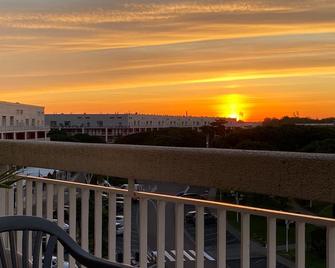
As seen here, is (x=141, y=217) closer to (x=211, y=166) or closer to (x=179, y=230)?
(x=179, y=230)

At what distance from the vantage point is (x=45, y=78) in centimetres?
1290

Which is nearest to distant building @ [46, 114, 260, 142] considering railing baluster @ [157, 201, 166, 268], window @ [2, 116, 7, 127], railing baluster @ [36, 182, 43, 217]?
window @ [2, 116, 7, 127]

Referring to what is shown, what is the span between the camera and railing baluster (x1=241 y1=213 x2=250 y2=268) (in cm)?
221

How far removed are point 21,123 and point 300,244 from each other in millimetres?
4272

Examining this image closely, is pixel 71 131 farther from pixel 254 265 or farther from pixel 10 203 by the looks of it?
pixel 254 265

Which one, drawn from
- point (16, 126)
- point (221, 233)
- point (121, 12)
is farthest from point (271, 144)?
point (121, 12)

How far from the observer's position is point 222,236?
2293 mm

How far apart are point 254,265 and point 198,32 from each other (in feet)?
19.7

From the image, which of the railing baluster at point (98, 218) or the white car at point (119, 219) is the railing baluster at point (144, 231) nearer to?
the white car at point (119, 219)

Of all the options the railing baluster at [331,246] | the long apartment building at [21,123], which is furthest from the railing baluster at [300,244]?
the long apartment building at [21,123]

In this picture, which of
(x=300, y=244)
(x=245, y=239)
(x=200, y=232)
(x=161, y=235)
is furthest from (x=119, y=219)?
(x=300, y=244)

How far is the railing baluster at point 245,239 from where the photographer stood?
7.24 ft

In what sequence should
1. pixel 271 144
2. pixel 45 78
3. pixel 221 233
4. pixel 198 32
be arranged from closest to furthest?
pixel 221 233 < pixel 271 144 < pixel 198 32 < pixel 45 78

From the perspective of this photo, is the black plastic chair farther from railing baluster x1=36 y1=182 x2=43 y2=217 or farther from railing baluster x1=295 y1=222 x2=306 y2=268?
railing baluster x1=36 y1=182 x2=43 y2=217
